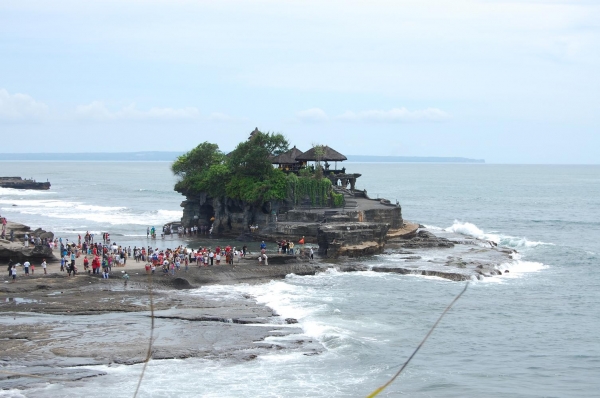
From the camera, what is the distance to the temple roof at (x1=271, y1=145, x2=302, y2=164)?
63.1m

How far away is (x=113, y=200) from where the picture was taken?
110 m

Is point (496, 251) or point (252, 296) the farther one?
point (496, 251)

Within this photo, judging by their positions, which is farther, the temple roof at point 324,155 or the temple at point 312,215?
the temple roof at point 324,155

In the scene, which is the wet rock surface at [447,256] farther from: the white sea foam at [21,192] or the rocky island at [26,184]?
the rocky island at [26,184]

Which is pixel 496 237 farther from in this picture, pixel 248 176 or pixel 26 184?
pixel 26 184

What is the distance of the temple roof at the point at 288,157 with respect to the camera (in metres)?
63.1

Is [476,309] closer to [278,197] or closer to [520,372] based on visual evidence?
[520,372]

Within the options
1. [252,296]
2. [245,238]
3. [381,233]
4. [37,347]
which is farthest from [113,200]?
[37,347]

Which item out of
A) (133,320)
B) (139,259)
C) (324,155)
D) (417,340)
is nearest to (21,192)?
(324,155)

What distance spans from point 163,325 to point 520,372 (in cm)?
1420

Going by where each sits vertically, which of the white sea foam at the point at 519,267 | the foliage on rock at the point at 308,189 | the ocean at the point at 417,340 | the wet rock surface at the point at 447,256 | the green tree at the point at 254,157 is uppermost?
the green tree at the point at 254,157

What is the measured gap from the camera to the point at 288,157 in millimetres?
63969

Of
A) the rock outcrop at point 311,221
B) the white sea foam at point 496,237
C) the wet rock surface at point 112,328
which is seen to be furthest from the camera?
the white sea foam at point 496,237

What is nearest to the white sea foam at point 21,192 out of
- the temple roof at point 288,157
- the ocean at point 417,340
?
the temple roof at point 288,157
